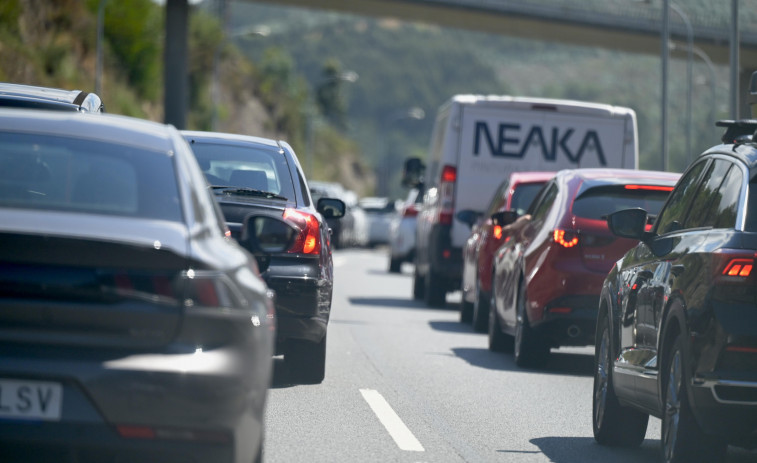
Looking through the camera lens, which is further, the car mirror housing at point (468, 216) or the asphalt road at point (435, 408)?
the car mirror housing at point (468, 216)

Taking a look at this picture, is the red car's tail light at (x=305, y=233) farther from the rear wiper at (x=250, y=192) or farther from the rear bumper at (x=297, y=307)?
the rear wiper at (x=250, y=192)

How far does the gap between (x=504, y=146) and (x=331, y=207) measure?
284 inches

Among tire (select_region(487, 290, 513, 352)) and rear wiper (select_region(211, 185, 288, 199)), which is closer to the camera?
rear wiper (select_region(211, 185, 288, 199))

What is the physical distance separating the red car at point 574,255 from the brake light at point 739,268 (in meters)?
5.45

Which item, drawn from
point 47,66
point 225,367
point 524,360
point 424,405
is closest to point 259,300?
point 225,367

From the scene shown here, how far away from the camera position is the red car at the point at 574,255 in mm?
12203

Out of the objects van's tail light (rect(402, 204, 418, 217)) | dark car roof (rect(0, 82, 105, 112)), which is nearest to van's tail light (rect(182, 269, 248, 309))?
dark car roof (rect(0, 82, 105, 112))

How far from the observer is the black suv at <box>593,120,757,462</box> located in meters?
6.56

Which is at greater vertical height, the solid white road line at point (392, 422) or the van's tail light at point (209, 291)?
the van's tail light at point (209, 291)

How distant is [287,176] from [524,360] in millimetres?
Answer: 3221

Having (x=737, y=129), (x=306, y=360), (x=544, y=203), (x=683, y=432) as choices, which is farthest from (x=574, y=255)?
(x=683, y=432)

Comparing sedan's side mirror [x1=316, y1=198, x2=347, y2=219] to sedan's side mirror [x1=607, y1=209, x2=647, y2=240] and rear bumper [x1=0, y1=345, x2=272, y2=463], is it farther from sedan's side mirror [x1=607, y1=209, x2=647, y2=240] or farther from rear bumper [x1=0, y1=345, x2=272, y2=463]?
rear bumper [x1=0, y1=345, x2=272, y2=463]

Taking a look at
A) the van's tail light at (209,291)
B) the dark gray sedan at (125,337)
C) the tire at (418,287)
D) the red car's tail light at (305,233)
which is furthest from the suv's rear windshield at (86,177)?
the tire at (418,287)

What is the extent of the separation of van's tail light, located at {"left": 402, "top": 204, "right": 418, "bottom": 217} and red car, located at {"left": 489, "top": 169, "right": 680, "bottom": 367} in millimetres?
14202
